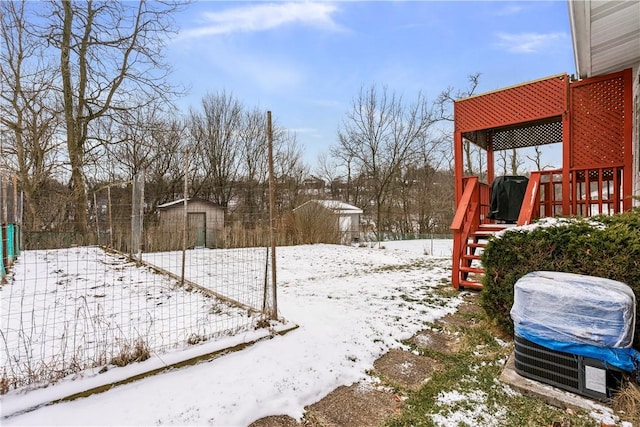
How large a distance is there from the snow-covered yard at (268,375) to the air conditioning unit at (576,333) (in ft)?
3.49

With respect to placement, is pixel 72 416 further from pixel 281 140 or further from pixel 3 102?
pixel 281 140

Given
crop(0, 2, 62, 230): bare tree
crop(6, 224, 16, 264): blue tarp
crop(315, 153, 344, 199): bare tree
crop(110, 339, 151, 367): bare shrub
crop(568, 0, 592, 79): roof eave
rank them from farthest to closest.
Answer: crop(315, 153, 344, 199): bare tree
crop(0, 2, 62, 230): bare tree
crop(6, 224, 16, 264): blue tarp
crop(568, 0, 592, 79): roof eave
crop(110, 339, 151, 367): bare shrub

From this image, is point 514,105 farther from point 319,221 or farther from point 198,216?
point 198,216

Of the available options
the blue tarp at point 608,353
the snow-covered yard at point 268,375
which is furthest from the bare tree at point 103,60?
the blue tarp at point 608,353

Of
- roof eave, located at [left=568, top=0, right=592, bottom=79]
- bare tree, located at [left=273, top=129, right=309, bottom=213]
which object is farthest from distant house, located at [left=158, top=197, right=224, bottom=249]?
roof eave, located at [left=568, top=0, right=592, bottom=79]

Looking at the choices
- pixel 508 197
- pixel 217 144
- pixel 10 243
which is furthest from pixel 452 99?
pixel 10 243

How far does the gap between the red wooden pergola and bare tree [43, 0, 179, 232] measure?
1103 cm

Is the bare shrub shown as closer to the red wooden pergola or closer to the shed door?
the red wooden pergola

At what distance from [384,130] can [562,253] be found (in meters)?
17.0

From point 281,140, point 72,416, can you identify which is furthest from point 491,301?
point 281,140

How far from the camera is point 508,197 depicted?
541 cm

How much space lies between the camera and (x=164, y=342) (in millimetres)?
2582

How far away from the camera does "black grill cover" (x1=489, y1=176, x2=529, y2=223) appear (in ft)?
17.7

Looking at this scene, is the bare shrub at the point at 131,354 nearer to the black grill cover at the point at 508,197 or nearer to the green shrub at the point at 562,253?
the green shrub at the point at 562,253
